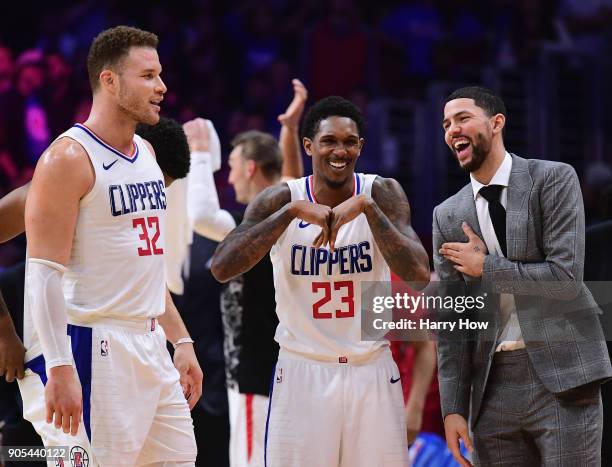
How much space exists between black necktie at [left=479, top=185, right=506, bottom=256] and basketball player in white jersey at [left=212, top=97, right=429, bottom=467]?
343mm

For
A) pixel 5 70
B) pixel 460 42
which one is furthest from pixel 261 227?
pixel 460 42

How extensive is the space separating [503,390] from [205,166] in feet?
8.00

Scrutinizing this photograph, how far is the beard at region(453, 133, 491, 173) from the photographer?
4.04 m

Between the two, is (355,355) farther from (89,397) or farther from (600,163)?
(600,163)

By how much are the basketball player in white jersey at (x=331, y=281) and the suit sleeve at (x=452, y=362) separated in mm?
171

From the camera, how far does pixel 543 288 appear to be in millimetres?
3855

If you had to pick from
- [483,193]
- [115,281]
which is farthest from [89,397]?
[483,193]

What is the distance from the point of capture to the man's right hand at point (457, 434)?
4.02 m

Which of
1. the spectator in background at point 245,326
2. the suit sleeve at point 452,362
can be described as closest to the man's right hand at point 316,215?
the suit sleeve at point 452,362

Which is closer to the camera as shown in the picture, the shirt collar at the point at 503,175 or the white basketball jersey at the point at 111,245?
the white basketball jersey at the point at 111,245

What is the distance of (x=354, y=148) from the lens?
4125mm

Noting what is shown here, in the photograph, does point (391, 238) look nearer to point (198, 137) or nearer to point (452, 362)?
point (452, 362)

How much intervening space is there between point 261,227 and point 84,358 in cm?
88

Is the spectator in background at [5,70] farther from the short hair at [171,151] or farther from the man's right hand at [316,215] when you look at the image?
the man's right hand at [316,215]
